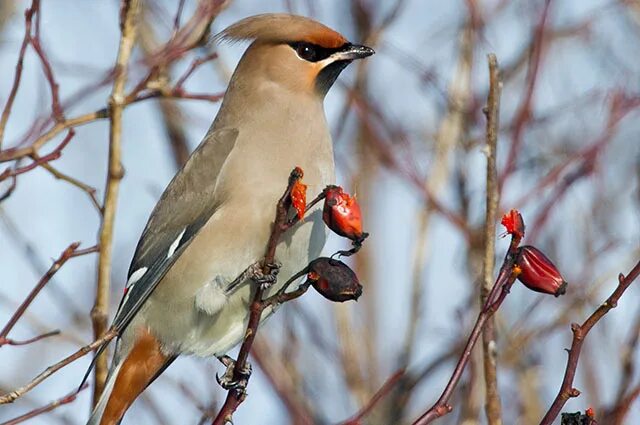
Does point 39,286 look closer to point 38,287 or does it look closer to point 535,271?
point 38,287

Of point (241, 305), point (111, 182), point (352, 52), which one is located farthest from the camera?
point (352, 52)

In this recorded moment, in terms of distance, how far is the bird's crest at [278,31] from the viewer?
3615 millimetres

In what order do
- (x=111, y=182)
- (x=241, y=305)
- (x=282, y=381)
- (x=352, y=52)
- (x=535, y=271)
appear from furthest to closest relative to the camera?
1. (x=282, y=381)
2. (x=352, y=52)
3. (x=241, y=305)
4. (x=111, y=182)
5. (x=535, y=271)

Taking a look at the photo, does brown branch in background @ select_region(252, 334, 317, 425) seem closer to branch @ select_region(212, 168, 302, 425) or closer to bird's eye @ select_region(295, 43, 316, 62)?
branch @ select_region(212, 168, 302, 425)

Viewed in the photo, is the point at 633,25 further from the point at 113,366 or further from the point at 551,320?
the point at 113,366

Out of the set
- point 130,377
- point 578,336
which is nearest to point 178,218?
point 130,377

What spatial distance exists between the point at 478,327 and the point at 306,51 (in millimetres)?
1783

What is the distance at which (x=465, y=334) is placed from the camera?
3.91 meters

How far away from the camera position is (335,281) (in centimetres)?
236

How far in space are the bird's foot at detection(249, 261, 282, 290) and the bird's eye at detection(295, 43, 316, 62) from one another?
0.82 meters

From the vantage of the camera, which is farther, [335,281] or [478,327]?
[335,281]

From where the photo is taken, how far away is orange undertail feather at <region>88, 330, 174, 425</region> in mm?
3330

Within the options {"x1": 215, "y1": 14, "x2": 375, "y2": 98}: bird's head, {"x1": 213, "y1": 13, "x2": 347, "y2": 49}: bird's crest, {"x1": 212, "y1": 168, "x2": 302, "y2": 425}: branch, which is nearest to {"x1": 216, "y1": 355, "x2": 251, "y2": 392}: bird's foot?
{"x1": 212, "y1": 168, "x2": 302, "y2": 425}: branch

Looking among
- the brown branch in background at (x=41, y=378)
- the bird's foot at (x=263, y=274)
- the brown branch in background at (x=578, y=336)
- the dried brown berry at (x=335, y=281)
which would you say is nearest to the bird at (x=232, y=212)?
the bird's foot at (x=263, y=274)
